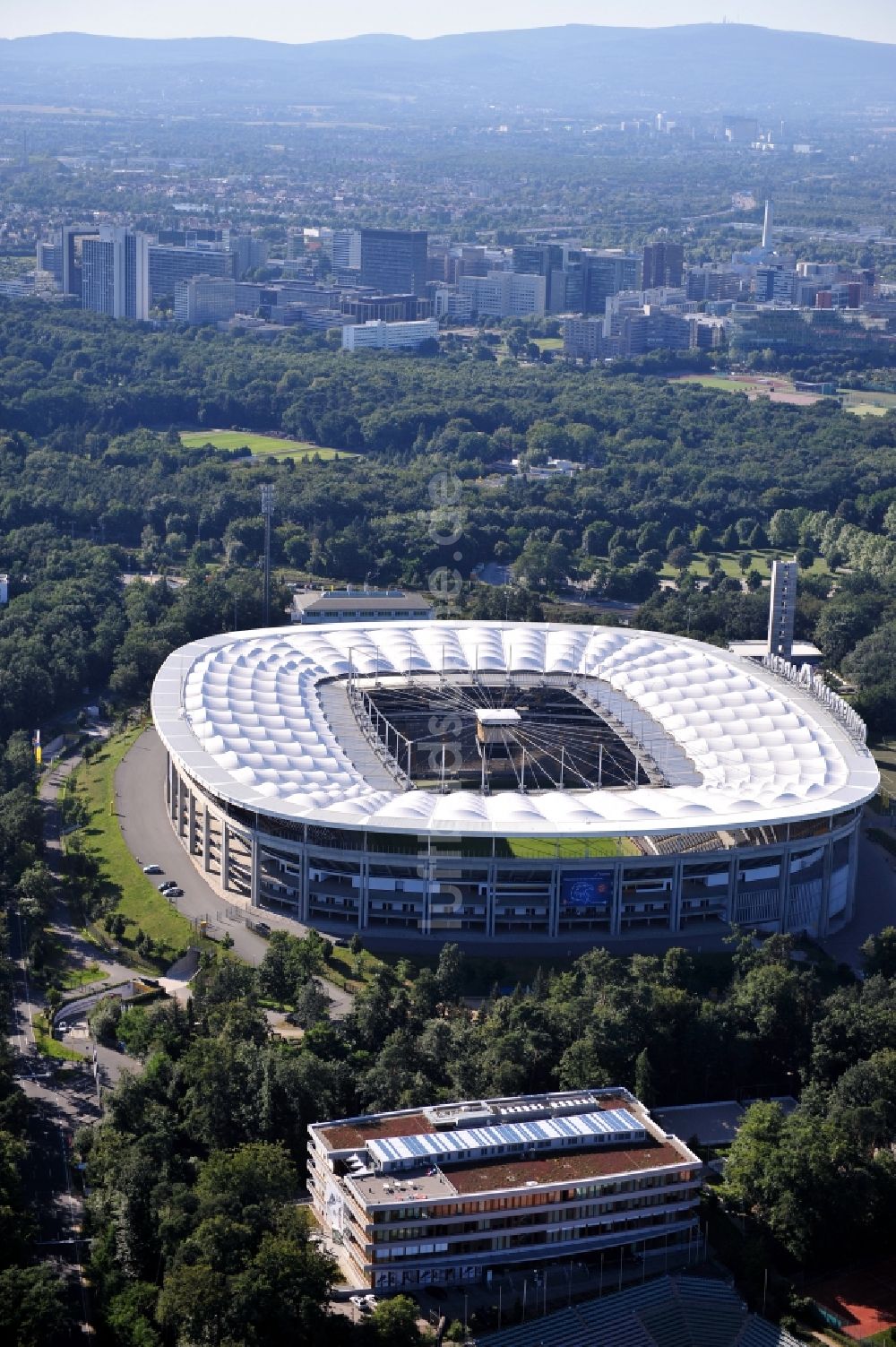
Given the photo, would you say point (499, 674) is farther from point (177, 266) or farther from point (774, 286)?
point (774, 286)

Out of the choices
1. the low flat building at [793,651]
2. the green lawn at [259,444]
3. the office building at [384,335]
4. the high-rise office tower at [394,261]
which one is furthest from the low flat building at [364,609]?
the high-rise office tower at [394,261]

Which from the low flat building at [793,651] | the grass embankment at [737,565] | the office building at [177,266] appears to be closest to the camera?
the low flat building at [793,651]

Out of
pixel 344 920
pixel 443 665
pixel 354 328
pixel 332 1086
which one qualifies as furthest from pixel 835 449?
pixel 332 1086

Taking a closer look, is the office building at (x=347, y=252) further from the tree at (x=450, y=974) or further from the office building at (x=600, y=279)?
the tree at (x=450, y=974)

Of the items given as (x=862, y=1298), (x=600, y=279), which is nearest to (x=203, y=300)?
(x=600, y=279)

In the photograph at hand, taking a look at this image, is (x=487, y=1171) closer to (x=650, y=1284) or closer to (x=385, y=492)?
(x=650, y=1284)

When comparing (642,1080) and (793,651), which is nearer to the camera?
(642,1080)

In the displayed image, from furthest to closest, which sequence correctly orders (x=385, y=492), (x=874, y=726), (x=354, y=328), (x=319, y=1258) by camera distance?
(x=354, y=328) → (x=385, y=492) → (x=874, y=726) → (x=319, y=1258)
